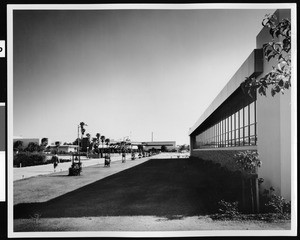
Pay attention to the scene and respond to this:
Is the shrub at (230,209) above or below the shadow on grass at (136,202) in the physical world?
above

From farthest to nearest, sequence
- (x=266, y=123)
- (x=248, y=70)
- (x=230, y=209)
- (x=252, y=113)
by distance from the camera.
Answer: (x=252, y=113) → (x=248, y=70) → (x=266, y=123) → (x=230, y=209)

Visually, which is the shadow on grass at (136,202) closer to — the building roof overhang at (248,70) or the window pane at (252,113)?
the window pane at (252,113)

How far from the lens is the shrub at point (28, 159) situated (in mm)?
34344

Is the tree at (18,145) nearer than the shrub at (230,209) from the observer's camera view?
No

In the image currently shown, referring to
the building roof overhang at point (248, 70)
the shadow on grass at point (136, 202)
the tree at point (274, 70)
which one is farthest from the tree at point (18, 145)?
the tree at point (274, 70)

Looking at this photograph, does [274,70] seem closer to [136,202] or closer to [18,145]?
[136,202]

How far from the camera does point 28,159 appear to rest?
115 ft

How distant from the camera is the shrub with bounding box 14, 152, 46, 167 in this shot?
113 feet

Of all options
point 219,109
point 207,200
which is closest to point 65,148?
point 219,109

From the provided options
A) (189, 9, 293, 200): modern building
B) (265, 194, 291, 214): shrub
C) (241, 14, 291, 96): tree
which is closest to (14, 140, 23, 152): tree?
(189, 9, 293, 200): modern building

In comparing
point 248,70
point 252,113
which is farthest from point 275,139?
point 252,113

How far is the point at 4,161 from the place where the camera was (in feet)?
29.5

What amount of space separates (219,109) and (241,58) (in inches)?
274

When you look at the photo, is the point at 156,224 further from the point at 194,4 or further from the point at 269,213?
the point at 194,4
